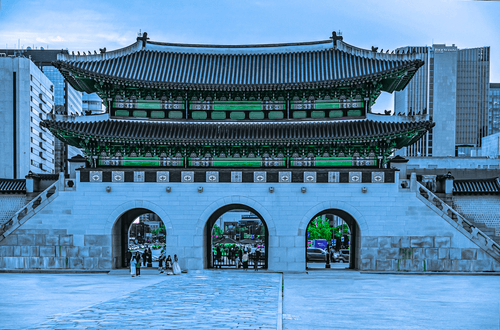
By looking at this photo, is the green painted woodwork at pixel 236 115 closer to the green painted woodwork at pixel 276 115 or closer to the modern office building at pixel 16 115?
the green painted woodwork at pixel 276 115

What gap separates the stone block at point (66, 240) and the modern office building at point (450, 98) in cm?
12434

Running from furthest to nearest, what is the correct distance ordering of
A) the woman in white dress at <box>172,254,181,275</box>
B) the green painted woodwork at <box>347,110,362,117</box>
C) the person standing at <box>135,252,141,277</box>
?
the green painted woodwork at <box>347,110,362,117</box> → the woman in white dress at <box>172,254,181,275</box> → the person standing at <box>135,252,141,277</box>

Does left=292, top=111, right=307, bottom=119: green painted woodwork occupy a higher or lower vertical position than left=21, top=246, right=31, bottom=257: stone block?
higher

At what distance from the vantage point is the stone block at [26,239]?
103ft

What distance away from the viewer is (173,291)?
2170cm

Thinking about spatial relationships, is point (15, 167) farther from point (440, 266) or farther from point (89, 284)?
point (440, 266)

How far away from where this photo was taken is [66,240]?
31688 mm

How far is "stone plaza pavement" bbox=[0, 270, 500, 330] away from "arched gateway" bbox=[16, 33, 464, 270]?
4312 millimetres

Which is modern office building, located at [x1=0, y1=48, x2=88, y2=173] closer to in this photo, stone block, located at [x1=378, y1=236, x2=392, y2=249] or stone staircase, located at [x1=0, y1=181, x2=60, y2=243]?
stone staircase, located at [x1=0, y1=181, x2=60, y2=243]

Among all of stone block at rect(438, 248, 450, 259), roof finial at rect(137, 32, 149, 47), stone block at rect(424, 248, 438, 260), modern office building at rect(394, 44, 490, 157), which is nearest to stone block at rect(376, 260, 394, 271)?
stone block at rect(424, 248, 438, 260)

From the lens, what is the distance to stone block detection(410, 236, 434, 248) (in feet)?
102

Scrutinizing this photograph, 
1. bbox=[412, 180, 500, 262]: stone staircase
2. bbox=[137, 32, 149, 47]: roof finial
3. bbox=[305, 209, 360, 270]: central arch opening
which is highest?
bbox=[137, 32, 149, 47]: roof finial

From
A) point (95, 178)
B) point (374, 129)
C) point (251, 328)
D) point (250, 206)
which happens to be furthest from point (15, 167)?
point (251, 328)

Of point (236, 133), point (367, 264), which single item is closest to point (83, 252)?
point (236, 133)
